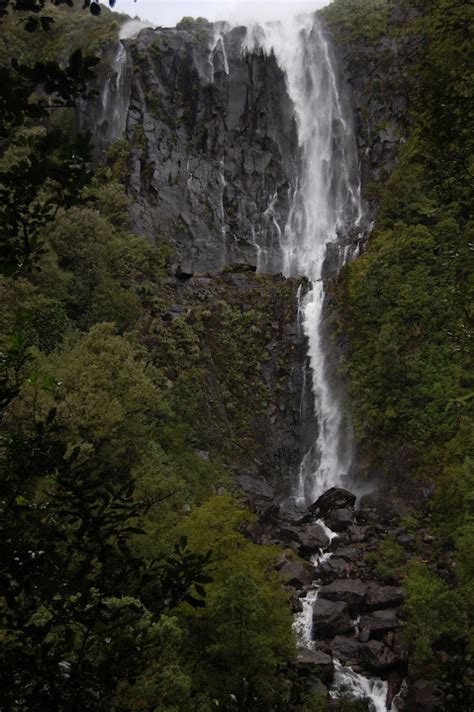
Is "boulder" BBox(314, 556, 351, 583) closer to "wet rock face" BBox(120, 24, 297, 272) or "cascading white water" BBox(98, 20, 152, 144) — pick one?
"wet rock face" BBox(120, 24, 297, 272)

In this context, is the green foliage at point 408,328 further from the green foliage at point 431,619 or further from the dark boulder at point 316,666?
the dark boulder at point 316,666

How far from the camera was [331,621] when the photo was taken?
17.6m

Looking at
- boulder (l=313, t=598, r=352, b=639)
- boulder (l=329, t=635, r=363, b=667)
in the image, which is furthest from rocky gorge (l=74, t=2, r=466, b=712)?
boulder (l=329, t=635, r=363, b=667)

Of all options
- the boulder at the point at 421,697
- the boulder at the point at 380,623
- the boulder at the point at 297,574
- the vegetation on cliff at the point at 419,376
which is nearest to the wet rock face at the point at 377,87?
the vegetation on cliff at the point at 419,376

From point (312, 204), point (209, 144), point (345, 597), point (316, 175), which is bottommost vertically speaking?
point (345, 597)

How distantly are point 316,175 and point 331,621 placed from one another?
29.6 metres

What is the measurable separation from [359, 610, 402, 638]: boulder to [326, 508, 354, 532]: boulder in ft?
17.2

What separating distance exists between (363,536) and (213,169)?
26209 mm

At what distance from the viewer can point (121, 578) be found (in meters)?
2.62

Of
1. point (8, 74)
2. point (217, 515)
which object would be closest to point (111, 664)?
point (8, 74)

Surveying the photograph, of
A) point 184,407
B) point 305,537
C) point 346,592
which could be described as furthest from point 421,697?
point 184,407

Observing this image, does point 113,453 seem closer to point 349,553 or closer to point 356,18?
point 349,553

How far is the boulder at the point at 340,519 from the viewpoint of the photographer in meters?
23.1

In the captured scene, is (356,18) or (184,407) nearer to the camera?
(184,407)
